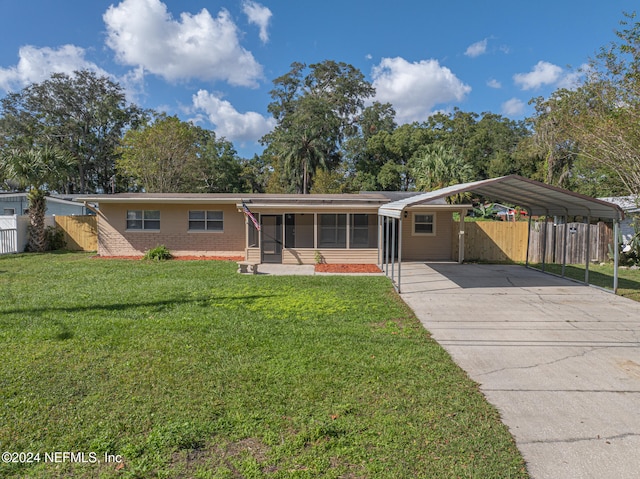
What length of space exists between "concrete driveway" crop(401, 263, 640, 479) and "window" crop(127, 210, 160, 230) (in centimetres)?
1084

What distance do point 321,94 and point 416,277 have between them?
127 feet

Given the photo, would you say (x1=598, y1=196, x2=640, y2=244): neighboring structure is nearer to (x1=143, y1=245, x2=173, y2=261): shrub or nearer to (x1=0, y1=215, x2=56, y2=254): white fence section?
(x1=143, y1=245, x2=173, y2=261): shrub

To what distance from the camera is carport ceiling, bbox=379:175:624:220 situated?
346 inches

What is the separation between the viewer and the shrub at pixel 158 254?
14.7 metres

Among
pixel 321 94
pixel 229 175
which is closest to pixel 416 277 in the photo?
pixel 229 175

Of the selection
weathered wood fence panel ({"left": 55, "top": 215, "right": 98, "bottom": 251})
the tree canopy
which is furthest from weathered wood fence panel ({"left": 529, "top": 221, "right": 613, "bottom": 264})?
the tree canopy

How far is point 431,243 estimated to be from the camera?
15.2 metres

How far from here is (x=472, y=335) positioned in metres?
6.00

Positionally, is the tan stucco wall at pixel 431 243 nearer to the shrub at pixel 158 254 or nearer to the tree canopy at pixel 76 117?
the shrub at pixel 158 254

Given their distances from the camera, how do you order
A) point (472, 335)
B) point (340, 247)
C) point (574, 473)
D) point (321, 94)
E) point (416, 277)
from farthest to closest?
point (321, 94) < point (340, 247) < point (416, 277) < point (472, 335) < point (574, 473)

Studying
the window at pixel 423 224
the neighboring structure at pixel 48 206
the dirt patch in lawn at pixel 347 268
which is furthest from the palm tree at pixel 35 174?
the window at pixel 423 224

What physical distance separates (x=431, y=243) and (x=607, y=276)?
18.5 feet

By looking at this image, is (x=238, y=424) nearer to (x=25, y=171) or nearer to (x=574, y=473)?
(x=574, y=473)
